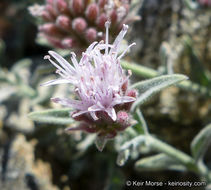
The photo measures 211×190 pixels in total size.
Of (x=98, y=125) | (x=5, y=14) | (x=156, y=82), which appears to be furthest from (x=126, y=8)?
(x=5, y=14)

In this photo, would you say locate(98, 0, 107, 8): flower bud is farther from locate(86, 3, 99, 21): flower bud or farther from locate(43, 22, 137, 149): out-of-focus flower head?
locate(43, 22, 137, 149): out-of-focus flower head

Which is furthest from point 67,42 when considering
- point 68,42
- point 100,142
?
point 100,142

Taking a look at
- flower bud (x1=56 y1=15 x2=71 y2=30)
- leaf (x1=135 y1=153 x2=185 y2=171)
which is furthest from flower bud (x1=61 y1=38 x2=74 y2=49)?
leaf (x1=135 y1=153 x2=185 y2=171)

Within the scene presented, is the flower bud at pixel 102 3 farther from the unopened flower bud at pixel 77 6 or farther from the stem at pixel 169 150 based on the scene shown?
the stem at pixel 169 150

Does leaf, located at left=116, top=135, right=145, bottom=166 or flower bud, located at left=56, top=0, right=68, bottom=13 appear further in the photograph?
flower bud, located at left=56, top=0, right=68, bottom=13

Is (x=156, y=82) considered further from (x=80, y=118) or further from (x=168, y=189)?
(x=168, y=189)

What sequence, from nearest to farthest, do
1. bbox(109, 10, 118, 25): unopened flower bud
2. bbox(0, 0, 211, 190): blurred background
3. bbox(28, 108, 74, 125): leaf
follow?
bbox(28, 108, 74, 125): leaf < bbox(109, 10, 118, 25): unopened flower bud < bbox(0, 0, 211, 190): blurred background

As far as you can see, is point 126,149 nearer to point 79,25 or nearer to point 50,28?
point 79,25

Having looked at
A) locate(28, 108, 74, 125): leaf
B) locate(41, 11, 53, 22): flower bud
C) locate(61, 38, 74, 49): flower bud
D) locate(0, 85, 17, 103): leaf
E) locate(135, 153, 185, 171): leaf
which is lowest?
locate(135, 153, 185, 171): leaf
